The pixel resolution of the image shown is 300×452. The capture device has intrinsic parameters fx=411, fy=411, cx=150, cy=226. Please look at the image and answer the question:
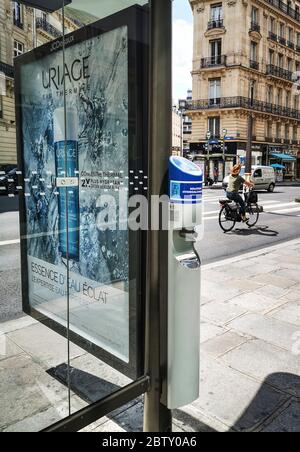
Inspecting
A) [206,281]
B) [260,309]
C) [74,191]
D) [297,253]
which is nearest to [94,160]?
[74,191]

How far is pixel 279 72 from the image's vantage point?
1763 inches

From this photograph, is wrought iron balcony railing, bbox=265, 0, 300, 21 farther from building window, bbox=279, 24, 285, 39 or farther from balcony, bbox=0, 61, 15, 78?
balcony, bbox=0, 61, 15, 78

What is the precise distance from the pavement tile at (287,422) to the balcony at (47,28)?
2.76 m

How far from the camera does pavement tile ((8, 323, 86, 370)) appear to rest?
303cm

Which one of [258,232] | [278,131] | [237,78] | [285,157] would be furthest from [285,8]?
[258,232]

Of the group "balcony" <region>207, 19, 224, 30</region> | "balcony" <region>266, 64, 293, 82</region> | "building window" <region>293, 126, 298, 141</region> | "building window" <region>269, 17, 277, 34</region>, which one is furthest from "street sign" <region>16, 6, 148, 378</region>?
"building window" <region>293, 126, 298, 141</region>

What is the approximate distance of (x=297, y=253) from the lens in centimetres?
800

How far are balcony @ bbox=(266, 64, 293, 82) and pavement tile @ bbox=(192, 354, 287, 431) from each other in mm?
44302

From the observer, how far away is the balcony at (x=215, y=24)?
38938 mm

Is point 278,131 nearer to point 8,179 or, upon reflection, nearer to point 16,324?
point 16,324

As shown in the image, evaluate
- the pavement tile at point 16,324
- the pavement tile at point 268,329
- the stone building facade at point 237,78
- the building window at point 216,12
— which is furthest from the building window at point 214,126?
the pavement tile at point 16,324

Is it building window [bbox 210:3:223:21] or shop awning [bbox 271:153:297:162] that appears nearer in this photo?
building window [bbox 210:3:223:21]

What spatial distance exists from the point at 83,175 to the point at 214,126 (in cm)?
3967

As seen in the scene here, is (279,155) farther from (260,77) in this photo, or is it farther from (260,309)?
(260,309)
